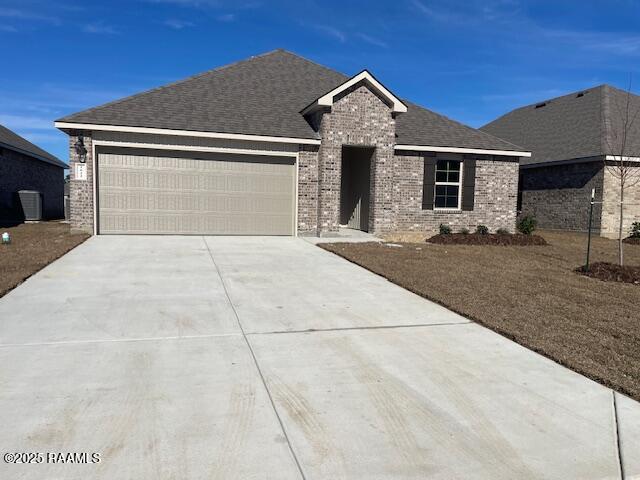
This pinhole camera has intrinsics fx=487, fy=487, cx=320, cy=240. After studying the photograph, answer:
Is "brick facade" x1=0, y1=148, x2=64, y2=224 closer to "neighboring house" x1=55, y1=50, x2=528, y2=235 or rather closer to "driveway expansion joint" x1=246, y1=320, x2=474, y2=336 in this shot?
"neighboring house" x1=55, y1=50, x2=528, y2=235

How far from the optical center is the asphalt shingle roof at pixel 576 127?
2022 centimetres

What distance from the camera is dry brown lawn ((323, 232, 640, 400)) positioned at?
5.07 m

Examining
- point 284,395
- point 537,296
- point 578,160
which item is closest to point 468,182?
point 578,160

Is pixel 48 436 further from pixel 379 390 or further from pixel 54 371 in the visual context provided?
pixel 379 390

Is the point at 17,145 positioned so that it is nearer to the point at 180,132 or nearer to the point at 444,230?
the point at 180,132

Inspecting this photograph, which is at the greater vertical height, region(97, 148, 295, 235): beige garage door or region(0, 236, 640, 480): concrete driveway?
region(97, 148, 295, 235): beige garage door

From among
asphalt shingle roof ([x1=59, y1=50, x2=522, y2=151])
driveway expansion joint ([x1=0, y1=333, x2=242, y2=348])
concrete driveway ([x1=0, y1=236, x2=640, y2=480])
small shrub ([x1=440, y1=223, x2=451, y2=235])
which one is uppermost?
asphalt shingle roof ([x1=59, y1=50, x2=522, y2=151])

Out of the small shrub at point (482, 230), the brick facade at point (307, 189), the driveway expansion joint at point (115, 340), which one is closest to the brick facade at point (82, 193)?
the brick facade at point (307, 189)

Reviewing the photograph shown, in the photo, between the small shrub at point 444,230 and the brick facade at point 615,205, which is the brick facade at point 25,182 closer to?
the small shrub at point 444,230

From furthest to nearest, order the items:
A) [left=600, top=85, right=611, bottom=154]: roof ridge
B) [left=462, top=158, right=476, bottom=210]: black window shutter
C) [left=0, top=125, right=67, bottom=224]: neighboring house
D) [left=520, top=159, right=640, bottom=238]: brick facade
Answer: [left=0, top=125, right=67, bottom=224]: neighboring house → [left=520, top=159, right=640, bottom=238]: brick facade → [left=600, top=85, right=611, bottom=154]: roof ridge → [left=462, top=158, right=476, bottom=210]: black window shutter

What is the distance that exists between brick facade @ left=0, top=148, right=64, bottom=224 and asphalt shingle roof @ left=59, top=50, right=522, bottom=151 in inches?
389

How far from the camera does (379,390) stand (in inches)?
161

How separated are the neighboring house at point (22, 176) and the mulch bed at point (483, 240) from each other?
56.9 feet

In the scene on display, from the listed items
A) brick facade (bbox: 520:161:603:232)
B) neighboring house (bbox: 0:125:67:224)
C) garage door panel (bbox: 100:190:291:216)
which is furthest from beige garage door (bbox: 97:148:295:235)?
brick facade (bbox: 520:161:603:232)
